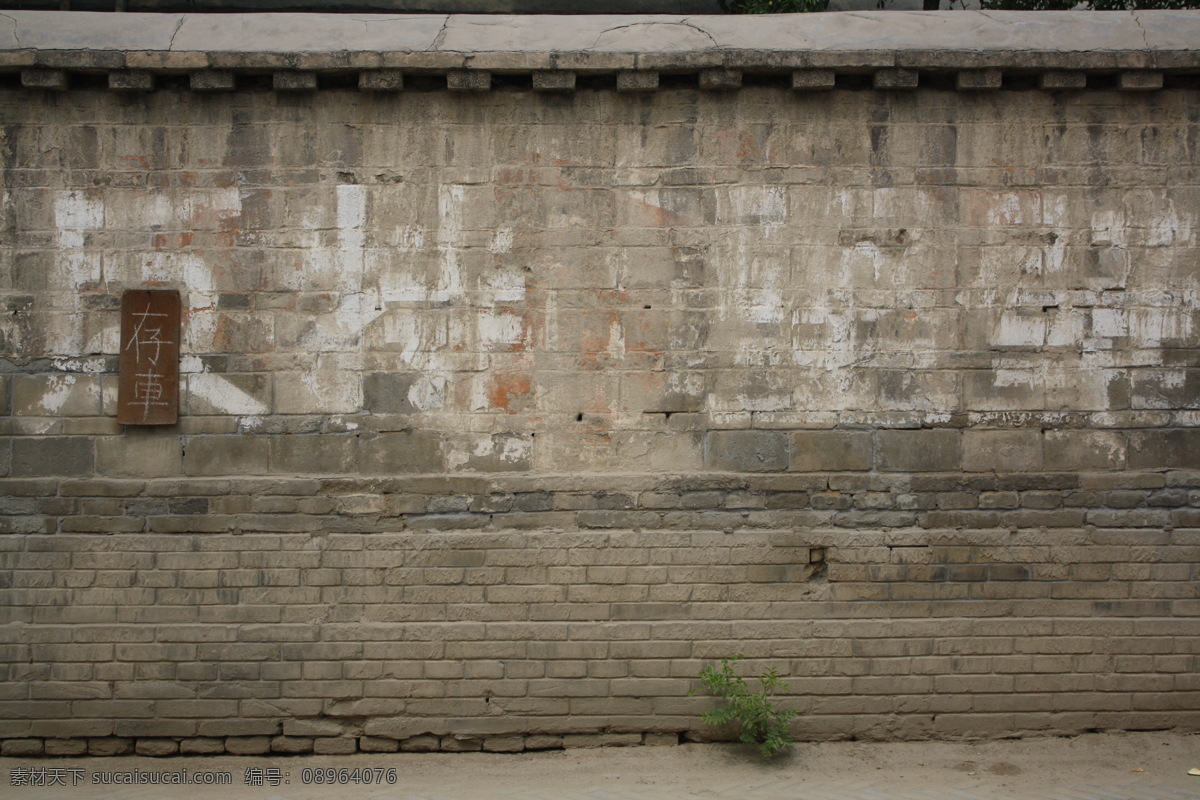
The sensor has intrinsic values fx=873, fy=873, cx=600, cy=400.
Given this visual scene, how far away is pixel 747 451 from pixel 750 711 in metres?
1.56

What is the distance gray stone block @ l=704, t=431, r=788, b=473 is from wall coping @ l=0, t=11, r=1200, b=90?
2.16 m

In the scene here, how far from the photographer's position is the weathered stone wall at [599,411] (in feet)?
17.6

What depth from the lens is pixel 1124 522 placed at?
5473mm

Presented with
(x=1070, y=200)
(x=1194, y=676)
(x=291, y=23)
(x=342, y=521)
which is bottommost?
(x=1194, y=676)

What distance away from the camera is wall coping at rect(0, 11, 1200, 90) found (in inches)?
207

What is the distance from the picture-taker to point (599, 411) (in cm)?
545

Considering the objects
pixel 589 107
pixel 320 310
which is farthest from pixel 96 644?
pixel 589 107

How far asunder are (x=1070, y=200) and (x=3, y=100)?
6.64m

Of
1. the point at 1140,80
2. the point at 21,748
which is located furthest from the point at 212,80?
the point at 1140,80

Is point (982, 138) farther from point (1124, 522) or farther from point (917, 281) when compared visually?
point (1124, 522)

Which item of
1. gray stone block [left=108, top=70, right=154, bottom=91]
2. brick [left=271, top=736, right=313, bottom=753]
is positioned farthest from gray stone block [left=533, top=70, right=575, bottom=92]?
brick [left=271, top=736, right=313, bottom=753]

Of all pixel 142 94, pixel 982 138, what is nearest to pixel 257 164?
pixel 142 94

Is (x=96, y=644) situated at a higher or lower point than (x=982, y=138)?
lower

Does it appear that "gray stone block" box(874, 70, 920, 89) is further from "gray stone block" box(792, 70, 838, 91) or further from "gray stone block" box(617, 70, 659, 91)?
"gray stone block" box(617, 70, 659, 91)
